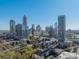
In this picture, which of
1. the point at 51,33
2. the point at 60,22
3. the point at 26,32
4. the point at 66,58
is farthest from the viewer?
the point at 51,33

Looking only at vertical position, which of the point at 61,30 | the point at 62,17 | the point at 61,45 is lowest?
the point at 61,45

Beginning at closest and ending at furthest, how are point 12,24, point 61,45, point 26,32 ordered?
point 61,45, point 26,32, point 12,24

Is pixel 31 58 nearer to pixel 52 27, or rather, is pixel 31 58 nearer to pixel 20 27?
pixel 20 27

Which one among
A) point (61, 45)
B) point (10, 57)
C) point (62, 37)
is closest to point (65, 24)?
point (62, 37)

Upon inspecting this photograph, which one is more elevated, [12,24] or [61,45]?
[12,24]

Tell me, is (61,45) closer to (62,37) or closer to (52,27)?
(62,37)

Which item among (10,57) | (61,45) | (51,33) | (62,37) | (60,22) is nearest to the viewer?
(10,57)

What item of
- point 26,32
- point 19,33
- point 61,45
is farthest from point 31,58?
point 19,33

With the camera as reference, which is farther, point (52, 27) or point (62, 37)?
point (52, 27)

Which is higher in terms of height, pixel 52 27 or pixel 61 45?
pixel 52 27
